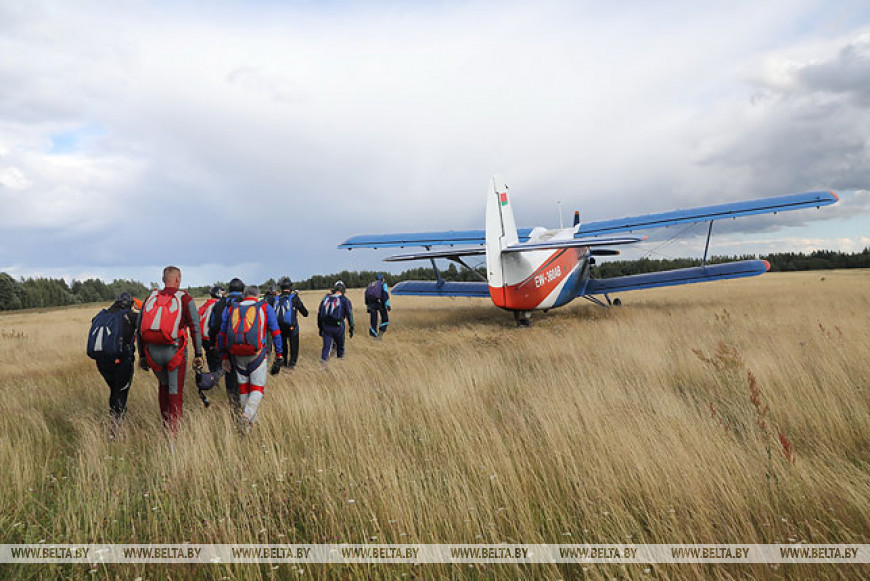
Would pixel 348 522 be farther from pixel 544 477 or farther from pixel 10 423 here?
pixel 10 423

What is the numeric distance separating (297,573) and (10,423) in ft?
20.9

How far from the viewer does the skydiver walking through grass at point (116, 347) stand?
230 inches

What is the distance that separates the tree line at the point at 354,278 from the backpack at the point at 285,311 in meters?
37.7

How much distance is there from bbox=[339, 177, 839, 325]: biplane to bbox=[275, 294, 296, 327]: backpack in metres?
5.57

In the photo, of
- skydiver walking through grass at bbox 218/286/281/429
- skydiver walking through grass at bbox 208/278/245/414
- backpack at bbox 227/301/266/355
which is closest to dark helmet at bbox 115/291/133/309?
skydiver walking through grass at bbox 208/278/245/414

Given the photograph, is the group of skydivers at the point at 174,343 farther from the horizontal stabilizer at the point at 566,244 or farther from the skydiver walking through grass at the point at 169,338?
the horizontal stabilizer at the point at 566,244

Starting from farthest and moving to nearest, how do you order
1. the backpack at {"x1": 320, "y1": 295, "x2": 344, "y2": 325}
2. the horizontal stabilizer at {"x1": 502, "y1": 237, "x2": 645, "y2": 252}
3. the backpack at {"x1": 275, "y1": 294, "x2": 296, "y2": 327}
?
the horizontal stabilizer at {"x1": 502, "y1": 237, "x2": 645, "y2": 252} → the backpack at {"x1": 320, "y1": 295, "x2": 344, "y2": 325} → the backpack at {"x1": 275, "y1": 294, "x2": 296, "y2": 327}

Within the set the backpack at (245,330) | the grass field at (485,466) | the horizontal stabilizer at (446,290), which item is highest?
the backpack at (245,330)

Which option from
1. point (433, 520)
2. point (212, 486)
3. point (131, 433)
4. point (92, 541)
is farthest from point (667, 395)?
point (131, 433)

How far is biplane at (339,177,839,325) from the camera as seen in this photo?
13.2 m

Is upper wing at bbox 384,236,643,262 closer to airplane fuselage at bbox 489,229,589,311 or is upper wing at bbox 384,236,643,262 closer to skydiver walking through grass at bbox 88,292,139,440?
airplane fuselage at bbox 489,229,589,311

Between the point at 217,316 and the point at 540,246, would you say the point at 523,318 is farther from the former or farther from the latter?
the point at 217,316

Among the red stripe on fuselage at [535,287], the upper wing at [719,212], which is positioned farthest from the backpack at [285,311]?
the upper wing at [719,212]

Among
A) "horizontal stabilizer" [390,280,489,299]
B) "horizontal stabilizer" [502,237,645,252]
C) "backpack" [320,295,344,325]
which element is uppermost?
"horizontal stabilizer" [502,237,645,252]
